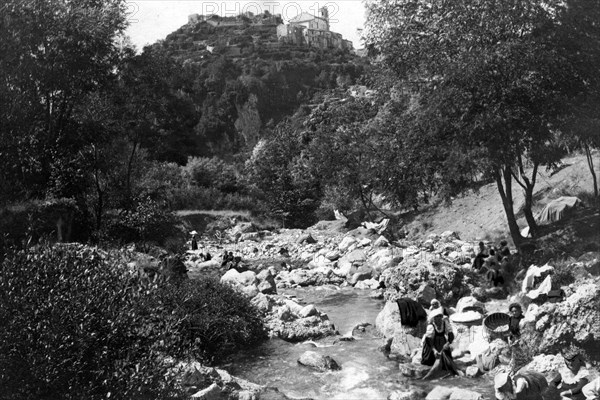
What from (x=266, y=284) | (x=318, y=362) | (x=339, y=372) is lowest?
(x=339, y=372)

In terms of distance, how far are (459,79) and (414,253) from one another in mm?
8604

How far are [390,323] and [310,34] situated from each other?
13698 cm

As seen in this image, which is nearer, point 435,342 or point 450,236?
point 435,342

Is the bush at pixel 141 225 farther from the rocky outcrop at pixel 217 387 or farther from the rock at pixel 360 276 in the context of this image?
the rocky outcrop at pixel 217 387

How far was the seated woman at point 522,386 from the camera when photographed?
31.1 feet

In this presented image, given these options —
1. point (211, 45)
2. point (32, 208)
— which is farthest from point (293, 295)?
point (211, 45)

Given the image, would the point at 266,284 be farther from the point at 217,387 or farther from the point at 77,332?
the point at 77,332

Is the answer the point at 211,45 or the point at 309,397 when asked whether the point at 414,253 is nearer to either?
the point at 309,397

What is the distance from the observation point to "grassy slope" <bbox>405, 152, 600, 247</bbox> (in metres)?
24.4

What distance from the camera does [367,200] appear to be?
1634 inches

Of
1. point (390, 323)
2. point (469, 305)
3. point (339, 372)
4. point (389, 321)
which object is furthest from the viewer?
point (469, 305)

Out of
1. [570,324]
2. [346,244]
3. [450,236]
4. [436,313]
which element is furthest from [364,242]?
[570,324]

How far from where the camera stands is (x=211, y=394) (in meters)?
10.0

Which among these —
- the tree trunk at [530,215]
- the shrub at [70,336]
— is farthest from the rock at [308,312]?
the tree trunk at [530,215]
